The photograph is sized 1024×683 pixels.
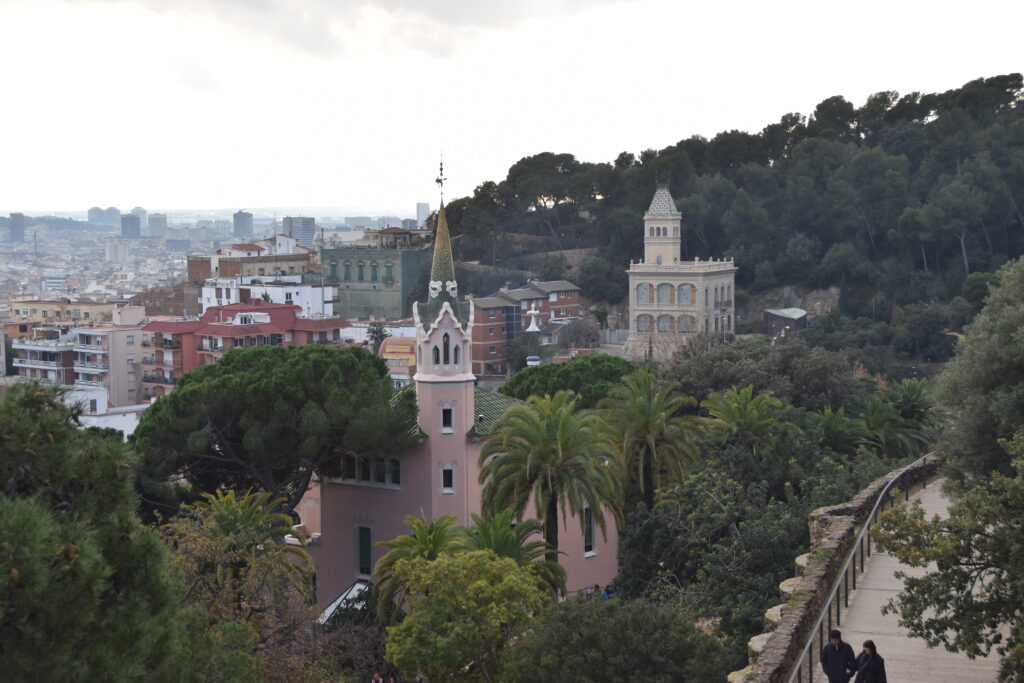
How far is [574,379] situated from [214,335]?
36040mm

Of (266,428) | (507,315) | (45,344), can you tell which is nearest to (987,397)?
(266,428)

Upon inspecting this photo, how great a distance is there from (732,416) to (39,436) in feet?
68.7

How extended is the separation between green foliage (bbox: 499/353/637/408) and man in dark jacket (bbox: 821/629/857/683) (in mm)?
26166

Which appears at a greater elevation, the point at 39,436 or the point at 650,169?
the point at 650,169

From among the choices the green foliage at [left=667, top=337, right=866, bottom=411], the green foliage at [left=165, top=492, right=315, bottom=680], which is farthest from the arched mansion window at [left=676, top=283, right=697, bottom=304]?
the green foliage at [left=165, top=492, right=315, bottom=680]

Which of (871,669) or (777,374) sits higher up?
(777,374)

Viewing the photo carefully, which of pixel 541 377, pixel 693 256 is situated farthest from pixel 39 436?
pixel 693 256

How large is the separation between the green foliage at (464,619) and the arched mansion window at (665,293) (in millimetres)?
62954

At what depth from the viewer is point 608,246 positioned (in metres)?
93.2

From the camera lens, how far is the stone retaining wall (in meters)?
12.3

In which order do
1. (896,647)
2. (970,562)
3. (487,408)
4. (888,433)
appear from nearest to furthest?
(970,562), (896,647), (487,408), (888,433)

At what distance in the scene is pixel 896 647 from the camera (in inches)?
533

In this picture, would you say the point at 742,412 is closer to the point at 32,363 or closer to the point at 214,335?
the point at 214,335

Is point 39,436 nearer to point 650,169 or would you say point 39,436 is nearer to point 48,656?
point 48,656
